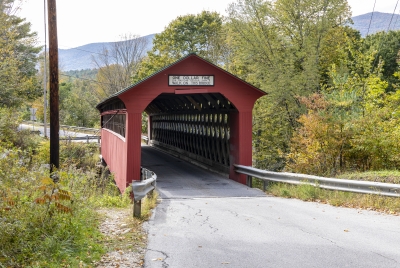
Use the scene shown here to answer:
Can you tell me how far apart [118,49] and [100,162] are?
3423cm

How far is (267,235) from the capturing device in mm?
Answer: 6254

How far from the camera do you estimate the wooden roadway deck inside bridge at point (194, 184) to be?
1100cm

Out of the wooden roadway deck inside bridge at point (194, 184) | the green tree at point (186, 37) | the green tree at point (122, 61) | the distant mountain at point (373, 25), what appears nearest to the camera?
the wooden roadway deck inside bridge at point (194, 184)

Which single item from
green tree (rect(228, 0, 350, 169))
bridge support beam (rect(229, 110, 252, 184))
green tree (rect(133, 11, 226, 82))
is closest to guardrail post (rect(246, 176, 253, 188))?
bridge support beam (rect(229, 110, 252, 184))

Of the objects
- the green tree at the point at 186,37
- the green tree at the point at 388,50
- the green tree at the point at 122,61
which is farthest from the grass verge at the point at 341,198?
the green tree at the point at 122,61

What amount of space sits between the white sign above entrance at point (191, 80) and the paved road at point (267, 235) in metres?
4.07

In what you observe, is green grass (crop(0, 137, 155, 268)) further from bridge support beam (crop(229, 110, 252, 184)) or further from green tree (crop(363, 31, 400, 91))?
green tree (crop(363, 31, 400, 91))

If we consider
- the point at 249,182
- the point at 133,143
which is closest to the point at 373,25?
the point at 249,182

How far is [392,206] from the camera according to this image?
7.86 metres

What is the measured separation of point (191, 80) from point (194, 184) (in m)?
3.13

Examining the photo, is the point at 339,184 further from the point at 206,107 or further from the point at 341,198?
the point at 206,107

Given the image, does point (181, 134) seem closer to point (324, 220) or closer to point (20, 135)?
point (20, 135)

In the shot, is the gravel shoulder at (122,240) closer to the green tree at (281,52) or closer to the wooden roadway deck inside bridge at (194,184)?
the wooden roadway deck inside bridge at (194,184)

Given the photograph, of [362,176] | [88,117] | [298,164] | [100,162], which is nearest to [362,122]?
[298,164]
